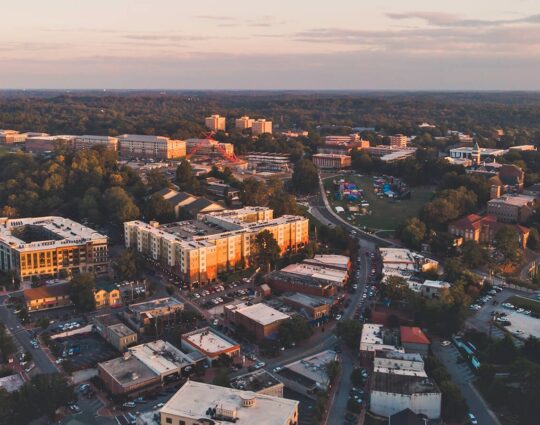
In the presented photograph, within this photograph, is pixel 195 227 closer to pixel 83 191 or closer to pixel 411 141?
pixel 83 191

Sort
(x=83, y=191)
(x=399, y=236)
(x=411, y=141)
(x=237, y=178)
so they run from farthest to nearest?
(x=411, y=141) < (x=237, y=178) < (x=83, y=191) < (x=399, y=236)

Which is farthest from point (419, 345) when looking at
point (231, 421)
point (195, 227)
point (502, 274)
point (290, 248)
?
point (195, 227)

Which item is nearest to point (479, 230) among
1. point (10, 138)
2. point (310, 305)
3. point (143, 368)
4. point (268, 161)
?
point (310, 305)

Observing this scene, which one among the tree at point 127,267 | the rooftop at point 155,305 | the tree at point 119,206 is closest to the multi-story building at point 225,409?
the rooftop at point 155,305

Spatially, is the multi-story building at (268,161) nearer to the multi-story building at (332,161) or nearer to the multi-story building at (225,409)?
the multi-story building at (332,161)

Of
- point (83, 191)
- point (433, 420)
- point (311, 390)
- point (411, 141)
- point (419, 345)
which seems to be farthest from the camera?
point (411, 141)

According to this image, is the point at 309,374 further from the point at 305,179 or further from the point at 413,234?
the point at 305,179

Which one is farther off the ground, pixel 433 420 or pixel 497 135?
pixel 497 135

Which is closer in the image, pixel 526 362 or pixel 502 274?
pixel 526 362
